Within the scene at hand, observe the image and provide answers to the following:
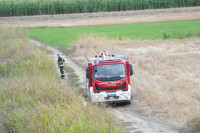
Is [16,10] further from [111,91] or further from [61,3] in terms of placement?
[111,91]

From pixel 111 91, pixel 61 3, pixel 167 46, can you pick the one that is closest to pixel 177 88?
pixel 111 91

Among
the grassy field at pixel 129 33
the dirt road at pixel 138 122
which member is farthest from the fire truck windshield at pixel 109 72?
the grassy field at pixel 129 33

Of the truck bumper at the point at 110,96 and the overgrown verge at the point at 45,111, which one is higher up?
the overgrown verge at the point at 45,111

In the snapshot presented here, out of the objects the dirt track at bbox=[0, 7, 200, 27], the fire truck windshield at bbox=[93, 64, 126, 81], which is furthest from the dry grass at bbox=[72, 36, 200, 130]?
the dirt track at bbox=[0, 7, 200, 27]

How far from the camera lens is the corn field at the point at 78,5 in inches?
3337

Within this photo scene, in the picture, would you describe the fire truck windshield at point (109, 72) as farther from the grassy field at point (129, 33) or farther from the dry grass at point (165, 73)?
the grassy field at point (129, 33)

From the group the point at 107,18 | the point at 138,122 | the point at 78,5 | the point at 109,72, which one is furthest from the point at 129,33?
the point at 138,122

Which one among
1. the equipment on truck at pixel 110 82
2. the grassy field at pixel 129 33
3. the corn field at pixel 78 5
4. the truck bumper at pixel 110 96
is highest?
the corn field at pixel 78 5

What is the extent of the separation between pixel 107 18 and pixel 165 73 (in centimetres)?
5053

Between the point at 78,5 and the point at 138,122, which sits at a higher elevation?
the point at 78,5

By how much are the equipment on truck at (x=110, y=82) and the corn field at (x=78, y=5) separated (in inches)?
2669

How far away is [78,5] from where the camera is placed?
3393 inches

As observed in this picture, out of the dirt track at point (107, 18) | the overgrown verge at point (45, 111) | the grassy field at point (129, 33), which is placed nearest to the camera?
the overgrown verge at point (45, 111)

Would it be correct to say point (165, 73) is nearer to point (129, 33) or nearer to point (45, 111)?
point (45, 111)
